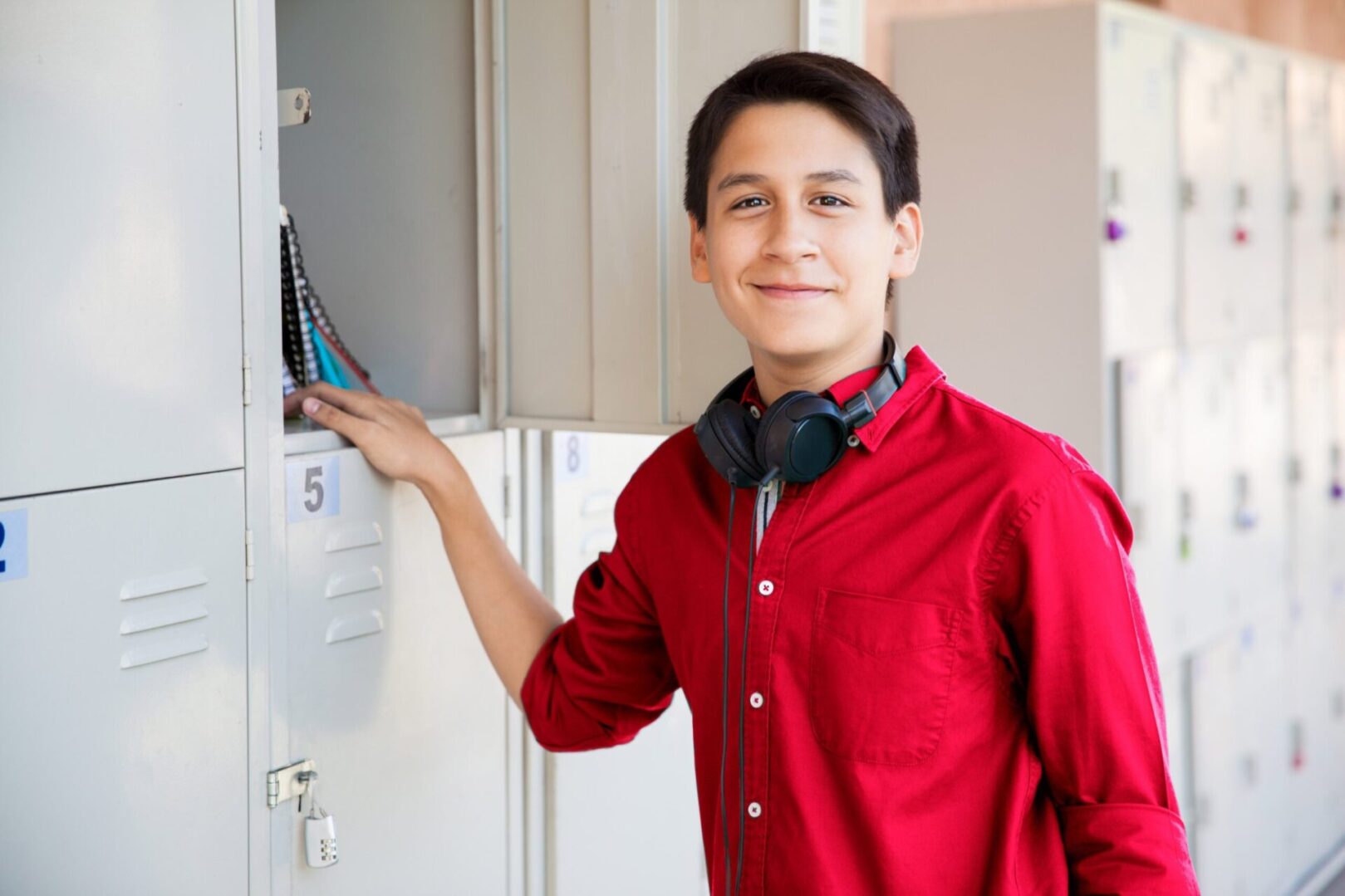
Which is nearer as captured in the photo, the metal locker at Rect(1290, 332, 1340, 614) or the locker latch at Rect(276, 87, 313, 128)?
the locker latch at Rect(276, 87, 313, 128)

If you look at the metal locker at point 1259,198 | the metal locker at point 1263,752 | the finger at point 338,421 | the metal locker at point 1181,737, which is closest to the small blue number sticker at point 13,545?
the finger at point 338,421

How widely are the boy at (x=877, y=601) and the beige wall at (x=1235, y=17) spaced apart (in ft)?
6.66

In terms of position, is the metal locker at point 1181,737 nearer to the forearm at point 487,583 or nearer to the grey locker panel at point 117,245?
the forearm at point 487,583

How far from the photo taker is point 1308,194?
446 centimetres

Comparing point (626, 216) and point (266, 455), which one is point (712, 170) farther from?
point (266, 455)

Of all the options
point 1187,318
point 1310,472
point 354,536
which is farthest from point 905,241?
point 1310,472

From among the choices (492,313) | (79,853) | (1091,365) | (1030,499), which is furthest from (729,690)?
(1091,365)

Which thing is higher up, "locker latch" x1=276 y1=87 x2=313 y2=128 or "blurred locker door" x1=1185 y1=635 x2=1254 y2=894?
"locker latch" x1=276 y1=87 x2=313 y2=128

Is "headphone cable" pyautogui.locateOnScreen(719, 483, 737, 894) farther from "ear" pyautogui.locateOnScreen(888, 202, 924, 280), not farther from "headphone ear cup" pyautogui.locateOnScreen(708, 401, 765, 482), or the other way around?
"ear" pyautogui.locateOnScreen(888, 202, 924, 280)

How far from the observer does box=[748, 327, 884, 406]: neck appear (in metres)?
1.50

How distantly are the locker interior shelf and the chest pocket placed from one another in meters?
0.74

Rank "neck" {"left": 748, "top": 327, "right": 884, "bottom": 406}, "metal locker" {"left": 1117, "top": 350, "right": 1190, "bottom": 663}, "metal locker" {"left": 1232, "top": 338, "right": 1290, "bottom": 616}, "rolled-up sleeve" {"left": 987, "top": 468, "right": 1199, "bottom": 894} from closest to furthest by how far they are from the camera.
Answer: "rolled-up sleeve" {"left": 987, "top": 468, "right": 1199, "bottom": 894}
"neck" {"left": 748, "top": 327, "right": 884, "bottom": 406}
"metal locker" {"left": 1117, "top": 350, "right": 1190, "bottom": 663}
"metal locker" {"left": 1232, "top": 338, "right": 1290, "bottom": 616}

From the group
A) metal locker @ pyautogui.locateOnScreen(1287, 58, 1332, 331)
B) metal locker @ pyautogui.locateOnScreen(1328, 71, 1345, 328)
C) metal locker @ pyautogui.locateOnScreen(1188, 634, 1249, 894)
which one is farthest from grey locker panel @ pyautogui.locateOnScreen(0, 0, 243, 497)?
metal locker @ pyautogui.locateOnScreen(1328, 71, 1345, 328)

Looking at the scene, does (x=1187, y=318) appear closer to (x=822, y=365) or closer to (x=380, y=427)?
(x=822, y=365)
